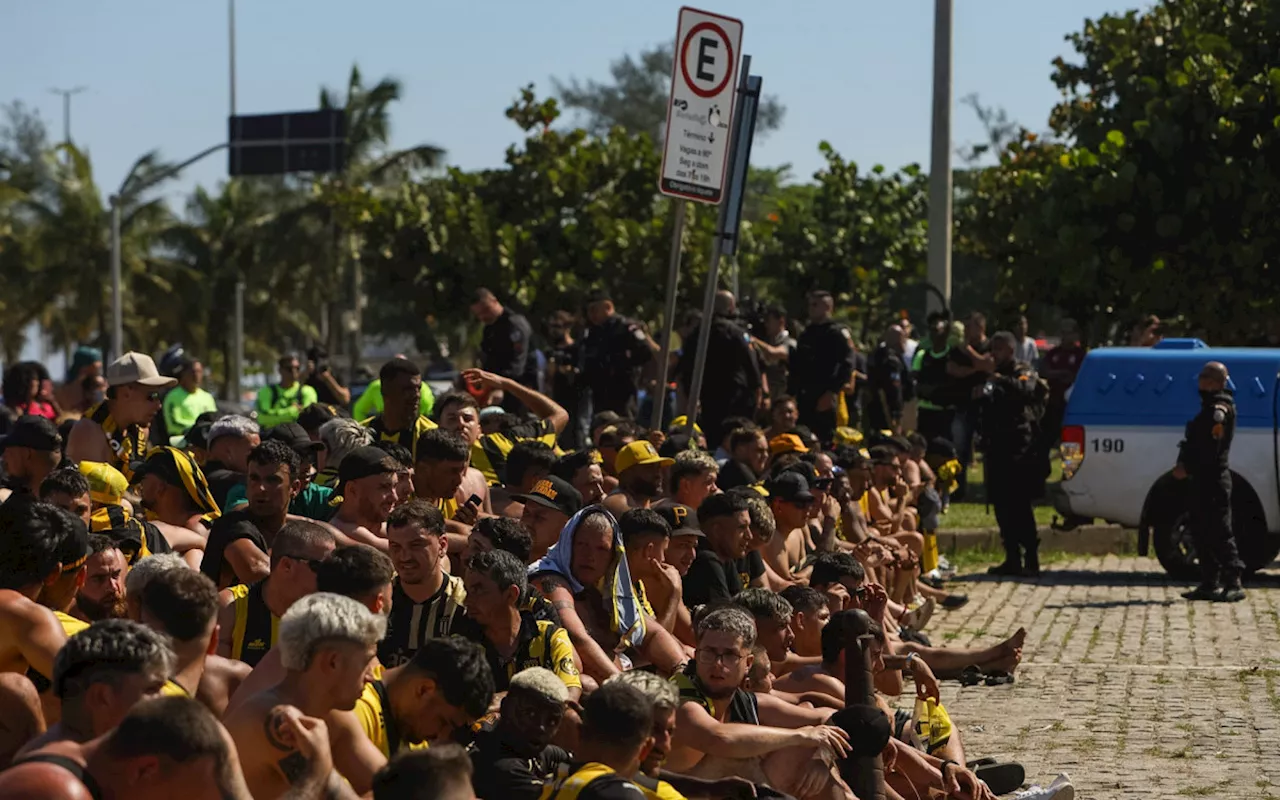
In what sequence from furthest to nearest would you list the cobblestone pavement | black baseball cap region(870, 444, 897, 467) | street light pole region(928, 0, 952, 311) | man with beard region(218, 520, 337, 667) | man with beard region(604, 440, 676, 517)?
1. street light pole region(928, 0, 952, 311)
2. black baseball cap region(870, 444, 897, 467)
3. man with beard region(604, 440, 676, 517)
4. the cobblestone pavement
5. man with beard region(218, 520, 337, 667)

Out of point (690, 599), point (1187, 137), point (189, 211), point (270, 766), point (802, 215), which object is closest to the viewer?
point (270, 766)

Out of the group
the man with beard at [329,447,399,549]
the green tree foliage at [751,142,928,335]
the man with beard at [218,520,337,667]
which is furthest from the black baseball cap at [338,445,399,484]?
the green tree foliage at [751,142,928,335]

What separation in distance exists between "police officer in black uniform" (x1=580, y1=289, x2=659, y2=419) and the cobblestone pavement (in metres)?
3.18

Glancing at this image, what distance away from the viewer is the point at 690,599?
33.7ft

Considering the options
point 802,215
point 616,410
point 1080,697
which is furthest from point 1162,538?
point 802,215

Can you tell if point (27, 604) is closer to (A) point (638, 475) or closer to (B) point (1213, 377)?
(A) point (638, 475)


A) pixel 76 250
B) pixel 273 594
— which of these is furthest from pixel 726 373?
pixel 76 250

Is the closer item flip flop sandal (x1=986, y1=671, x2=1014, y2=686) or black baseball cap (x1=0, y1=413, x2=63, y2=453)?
black baseball cap (x1=0, y1=413, x2=63, y2=453)

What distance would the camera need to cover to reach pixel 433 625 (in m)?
7.70

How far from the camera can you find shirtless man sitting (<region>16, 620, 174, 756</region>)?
16.7 feet

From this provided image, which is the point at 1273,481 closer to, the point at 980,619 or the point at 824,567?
the point at 980,619

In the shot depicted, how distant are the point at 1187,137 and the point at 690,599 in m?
15.6

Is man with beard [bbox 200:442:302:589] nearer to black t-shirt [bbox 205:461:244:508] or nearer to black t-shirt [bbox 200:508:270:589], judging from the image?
black t-shirt [bbox 200:508:270:589]

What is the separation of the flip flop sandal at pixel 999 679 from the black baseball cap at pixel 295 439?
4.10 meters
